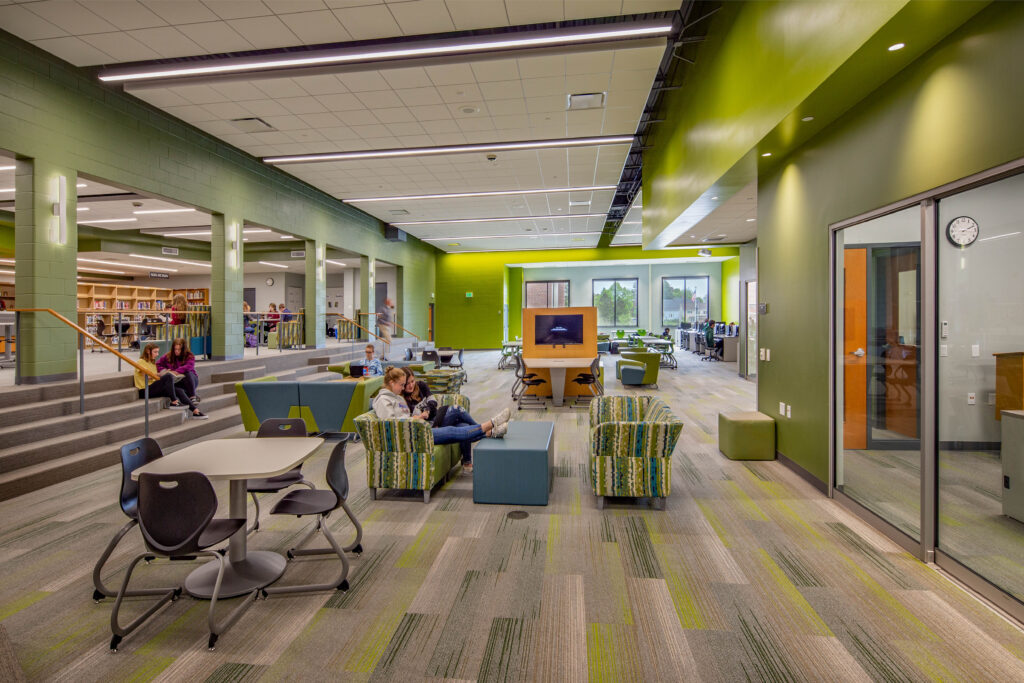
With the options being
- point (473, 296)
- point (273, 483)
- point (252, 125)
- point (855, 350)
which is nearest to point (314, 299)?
point (252, 125)

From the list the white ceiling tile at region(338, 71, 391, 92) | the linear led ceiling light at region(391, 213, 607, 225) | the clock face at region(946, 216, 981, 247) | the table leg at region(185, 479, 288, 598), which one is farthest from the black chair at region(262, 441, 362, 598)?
the linear led ceiling light at region(391, 213, 607, 225)

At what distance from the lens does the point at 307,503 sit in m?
3.11

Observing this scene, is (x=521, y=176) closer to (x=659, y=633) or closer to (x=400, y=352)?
(x=400, y=352)

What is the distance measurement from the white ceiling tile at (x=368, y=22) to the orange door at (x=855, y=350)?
4690mm

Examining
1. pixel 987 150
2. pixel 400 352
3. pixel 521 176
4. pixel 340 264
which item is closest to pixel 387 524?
pixel 987 150

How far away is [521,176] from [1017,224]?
8.39 m

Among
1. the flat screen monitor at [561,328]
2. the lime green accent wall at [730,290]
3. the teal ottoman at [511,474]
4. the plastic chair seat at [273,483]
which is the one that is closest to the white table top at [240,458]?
the plastic chair seat at [273,483]

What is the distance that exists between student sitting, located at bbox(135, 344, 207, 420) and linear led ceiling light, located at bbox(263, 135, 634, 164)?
14.0 ft

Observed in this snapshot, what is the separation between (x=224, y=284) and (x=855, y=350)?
9096 millimetres

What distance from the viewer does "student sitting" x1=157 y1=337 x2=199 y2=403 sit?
690cm

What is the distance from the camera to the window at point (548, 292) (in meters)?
23.2

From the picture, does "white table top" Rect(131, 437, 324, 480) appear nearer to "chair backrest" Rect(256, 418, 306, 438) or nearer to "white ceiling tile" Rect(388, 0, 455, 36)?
"chair backrest" Rect(256, 418, 306, 438)

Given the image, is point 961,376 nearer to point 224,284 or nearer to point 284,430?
point 284,430

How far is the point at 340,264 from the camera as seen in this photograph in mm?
18922
